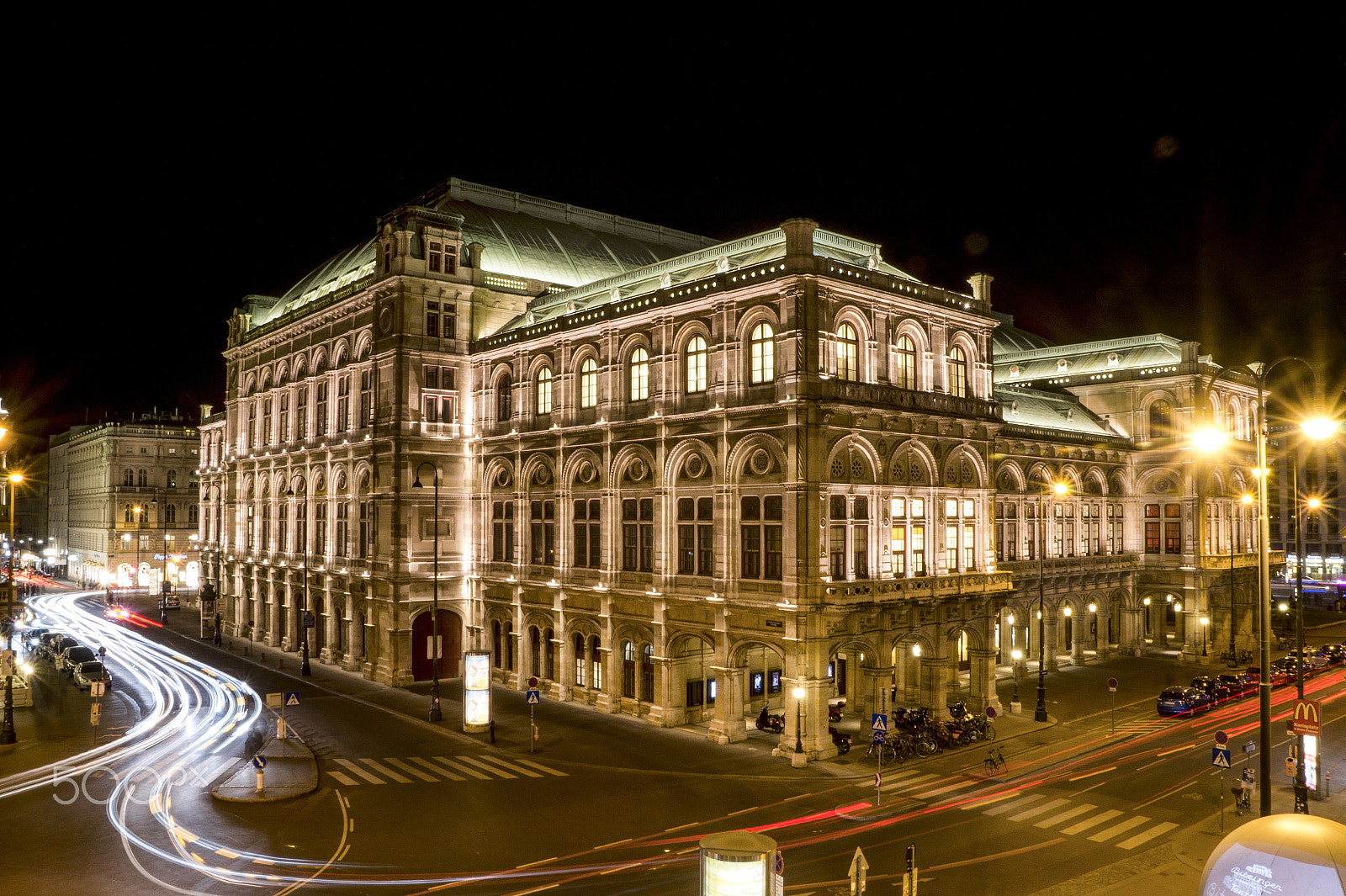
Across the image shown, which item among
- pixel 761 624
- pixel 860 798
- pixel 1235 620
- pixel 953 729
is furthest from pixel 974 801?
pixel 1235 620

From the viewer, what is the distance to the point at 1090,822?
2841 cm

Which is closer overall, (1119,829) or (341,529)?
(1119,829)

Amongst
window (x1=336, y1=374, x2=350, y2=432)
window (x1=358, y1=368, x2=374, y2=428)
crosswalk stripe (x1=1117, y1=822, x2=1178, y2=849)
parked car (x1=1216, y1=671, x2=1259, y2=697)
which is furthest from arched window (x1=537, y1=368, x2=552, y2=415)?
parked car (x1=1216, y1=671, x2=1259, y2=697)

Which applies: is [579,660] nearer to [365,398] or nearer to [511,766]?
[511,766]

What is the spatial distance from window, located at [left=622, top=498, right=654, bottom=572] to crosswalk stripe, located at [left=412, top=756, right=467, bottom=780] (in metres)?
13.2

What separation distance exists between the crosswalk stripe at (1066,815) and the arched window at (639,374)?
24.9 metres

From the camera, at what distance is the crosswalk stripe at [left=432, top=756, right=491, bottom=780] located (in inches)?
1351

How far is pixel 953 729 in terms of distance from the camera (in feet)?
127

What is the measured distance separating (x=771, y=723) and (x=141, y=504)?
10743cm

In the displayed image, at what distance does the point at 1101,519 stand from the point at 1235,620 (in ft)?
43.0

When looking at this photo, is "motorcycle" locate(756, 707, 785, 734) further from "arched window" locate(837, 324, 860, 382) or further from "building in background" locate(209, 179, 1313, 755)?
"arched window" locate(837, 324, 860, 382)

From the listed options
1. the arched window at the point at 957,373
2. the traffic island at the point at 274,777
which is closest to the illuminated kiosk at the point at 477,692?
the traffic island at the point at 274,777

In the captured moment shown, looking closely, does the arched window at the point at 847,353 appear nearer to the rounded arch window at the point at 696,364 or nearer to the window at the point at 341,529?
the rounded arch window at the point at 696,364

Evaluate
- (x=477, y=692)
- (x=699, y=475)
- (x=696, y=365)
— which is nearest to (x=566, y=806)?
(x=477, y=692)
